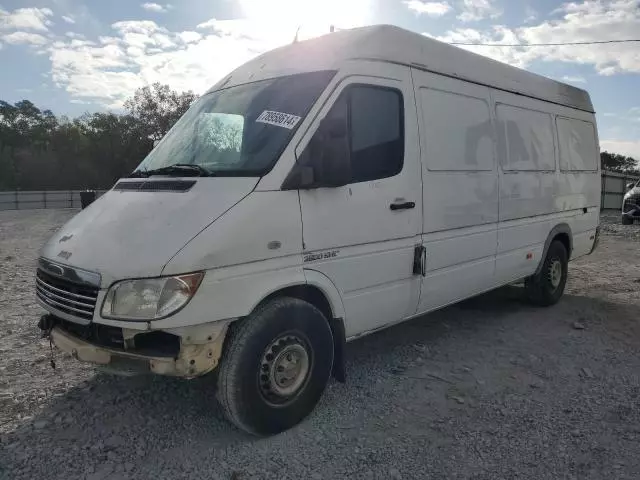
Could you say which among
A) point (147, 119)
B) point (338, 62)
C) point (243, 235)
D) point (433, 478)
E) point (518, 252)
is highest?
point (147, 119)

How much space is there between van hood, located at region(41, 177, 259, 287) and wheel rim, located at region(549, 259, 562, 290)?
4.95 metres

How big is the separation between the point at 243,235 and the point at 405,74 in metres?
2.10

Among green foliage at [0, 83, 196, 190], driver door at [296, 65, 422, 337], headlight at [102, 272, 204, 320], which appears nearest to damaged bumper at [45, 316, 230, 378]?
headlight at [102, 272, 204, 320]

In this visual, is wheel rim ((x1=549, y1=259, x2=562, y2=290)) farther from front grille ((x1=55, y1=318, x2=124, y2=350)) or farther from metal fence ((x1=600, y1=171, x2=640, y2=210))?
metal fence ((x1=600, y1=171, x2=640, y2=210))

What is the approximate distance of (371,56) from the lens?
13.4 ft

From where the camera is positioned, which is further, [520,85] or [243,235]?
[520,85]

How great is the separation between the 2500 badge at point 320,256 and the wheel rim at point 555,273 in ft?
13.8

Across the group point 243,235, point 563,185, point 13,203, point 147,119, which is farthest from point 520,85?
point 147,119

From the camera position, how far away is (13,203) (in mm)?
26797

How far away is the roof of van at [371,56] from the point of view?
402 centimetres

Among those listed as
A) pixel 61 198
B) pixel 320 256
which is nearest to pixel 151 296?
pixel 320 256

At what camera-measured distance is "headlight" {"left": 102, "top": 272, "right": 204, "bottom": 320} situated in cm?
297

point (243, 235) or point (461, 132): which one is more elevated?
point (461, 132)

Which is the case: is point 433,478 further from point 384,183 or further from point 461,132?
point 461,132
